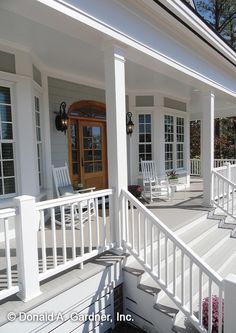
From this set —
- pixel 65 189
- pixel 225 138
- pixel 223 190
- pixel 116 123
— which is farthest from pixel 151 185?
pixel 225 138

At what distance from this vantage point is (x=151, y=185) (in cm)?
618

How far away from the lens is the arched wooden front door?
559cm

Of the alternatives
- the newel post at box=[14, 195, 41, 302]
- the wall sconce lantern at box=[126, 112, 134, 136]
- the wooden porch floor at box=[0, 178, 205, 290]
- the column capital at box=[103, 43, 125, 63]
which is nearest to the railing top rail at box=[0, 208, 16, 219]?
the newel post at box=[14, 195, 41, 302]

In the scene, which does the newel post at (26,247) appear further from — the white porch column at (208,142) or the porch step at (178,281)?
the white porch column at (208,142)

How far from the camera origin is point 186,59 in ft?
14.2

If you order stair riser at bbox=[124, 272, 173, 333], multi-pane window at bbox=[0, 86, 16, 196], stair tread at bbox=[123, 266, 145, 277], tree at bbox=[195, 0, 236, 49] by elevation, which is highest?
tree at bbox=[195, 0, 236, 49]

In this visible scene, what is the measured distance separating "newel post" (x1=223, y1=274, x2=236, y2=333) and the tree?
15.7 m

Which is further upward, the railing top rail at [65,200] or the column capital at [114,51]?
the column capital at [114,51]

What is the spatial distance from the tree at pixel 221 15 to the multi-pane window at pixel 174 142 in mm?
9738

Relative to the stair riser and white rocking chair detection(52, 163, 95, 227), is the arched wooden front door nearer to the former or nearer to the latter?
white rocking chair detection(52, 163, 95, 227)

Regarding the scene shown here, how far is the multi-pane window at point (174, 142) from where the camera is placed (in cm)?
761

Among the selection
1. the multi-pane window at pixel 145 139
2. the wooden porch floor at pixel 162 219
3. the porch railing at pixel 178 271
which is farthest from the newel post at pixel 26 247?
the multi-pane window at pixel 145 139

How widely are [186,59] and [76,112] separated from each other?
2419mm

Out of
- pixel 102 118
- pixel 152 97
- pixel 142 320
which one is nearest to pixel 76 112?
pixel 102 118
